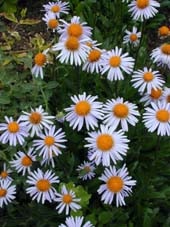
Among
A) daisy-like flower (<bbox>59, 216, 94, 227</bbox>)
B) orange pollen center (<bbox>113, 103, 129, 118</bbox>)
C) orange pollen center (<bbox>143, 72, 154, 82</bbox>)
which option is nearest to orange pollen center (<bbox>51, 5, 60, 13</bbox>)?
orange pollen center (<bbox>143, 72, 154, 82</bbox>)

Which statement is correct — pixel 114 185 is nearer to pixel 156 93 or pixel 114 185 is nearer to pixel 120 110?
pixel 120 110

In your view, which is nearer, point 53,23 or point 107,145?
point 107,145

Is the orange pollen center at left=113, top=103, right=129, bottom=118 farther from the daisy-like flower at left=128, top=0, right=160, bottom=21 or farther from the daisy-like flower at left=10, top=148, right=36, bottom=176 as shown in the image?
the daisy-like flower at left=128, top=0, right=160, bottom=21

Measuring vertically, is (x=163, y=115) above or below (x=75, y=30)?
below

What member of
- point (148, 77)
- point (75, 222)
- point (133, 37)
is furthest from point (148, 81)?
point (75, 222)

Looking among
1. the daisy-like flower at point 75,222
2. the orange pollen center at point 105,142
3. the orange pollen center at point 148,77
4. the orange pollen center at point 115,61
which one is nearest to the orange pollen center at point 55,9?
the orange pollen center at point 115,61
